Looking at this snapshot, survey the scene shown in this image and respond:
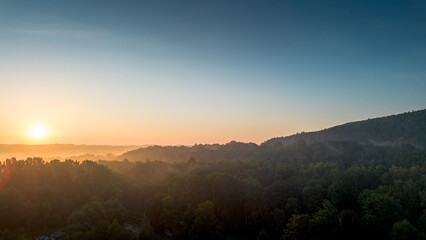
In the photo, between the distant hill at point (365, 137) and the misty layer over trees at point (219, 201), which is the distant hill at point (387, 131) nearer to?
the distant hill at point (365, 137)

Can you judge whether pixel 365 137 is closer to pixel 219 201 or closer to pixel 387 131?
pixel 387 131

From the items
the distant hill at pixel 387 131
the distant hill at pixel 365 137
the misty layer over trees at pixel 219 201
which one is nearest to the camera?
the misty layer over trees at pixel 219 201

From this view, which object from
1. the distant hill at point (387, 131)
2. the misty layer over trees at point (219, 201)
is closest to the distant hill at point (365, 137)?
the distant hill at point (387, 131)

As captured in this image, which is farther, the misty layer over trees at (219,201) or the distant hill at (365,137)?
the distant hill at (365,137)

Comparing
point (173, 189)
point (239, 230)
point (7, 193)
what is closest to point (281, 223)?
point (239, 230)

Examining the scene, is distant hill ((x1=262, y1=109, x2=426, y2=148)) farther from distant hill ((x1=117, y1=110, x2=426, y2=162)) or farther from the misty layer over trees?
the misty layer over trees

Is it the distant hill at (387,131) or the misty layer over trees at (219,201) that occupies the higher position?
the distant hill at (387,131)

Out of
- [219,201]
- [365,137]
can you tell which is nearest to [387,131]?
[365,137]
